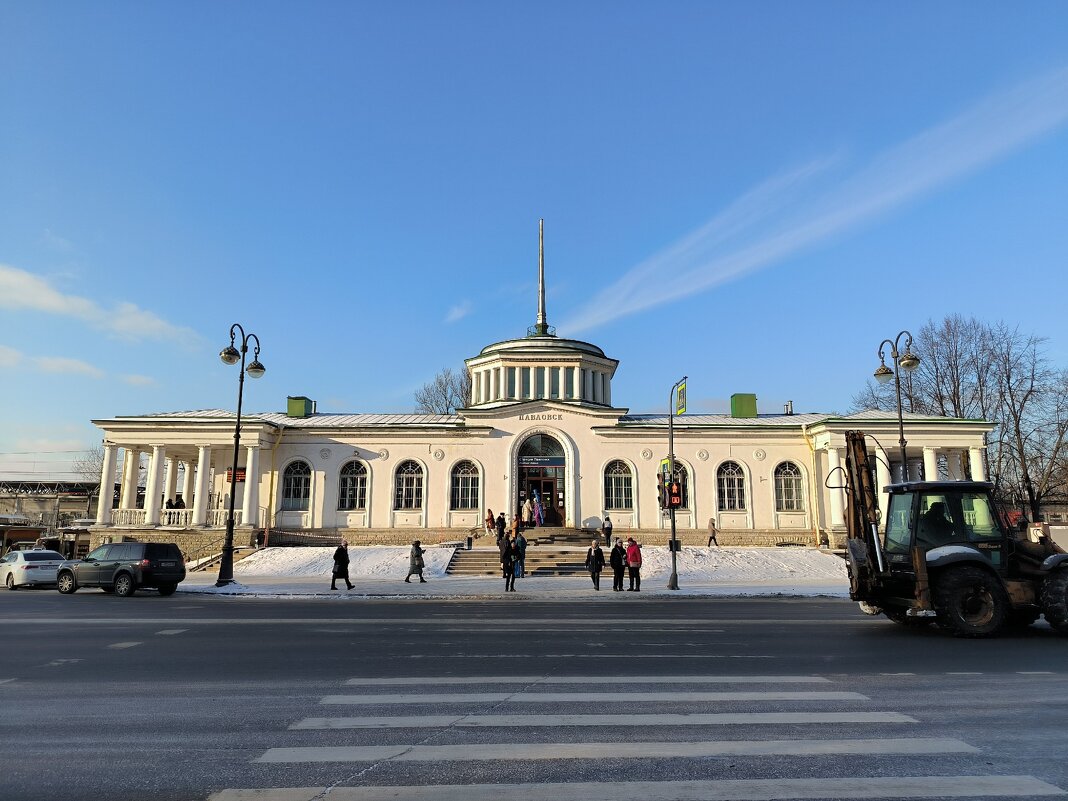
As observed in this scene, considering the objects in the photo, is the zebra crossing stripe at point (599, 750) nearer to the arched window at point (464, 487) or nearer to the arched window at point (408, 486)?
the arched window at point (464, 487)

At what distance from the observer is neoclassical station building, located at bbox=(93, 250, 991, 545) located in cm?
3416

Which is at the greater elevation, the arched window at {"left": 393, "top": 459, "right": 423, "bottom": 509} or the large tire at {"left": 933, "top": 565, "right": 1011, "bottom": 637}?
the arched window at {"left": 393, "top": 459, "right": 423, "bottom": 509}

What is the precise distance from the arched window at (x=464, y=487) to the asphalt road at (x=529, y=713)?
23264 mm

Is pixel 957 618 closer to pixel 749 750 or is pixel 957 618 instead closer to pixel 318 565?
pixel 749 750

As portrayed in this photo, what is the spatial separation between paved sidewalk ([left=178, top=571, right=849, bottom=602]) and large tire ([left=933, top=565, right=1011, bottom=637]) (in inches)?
370

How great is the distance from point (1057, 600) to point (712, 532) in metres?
22.6

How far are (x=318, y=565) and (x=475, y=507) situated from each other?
8.96 meters

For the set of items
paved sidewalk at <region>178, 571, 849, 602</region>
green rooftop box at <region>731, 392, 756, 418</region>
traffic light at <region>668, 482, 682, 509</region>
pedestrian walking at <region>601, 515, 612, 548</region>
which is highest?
green rooftop box at <region>731, 392, 756, 418</region>

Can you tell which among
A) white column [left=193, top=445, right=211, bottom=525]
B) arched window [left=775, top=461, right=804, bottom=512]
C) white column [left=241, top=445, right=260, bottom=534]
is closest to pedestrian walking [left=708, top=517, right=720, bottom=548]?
arched window [left=775, top=461, right=804, bottom=512]

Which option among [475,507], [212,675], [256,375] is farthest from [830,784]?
[475,507]

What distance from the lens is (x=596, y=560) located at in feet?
74.5

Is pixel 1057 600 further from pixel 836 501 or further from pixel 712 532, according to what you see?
pixel 836 501

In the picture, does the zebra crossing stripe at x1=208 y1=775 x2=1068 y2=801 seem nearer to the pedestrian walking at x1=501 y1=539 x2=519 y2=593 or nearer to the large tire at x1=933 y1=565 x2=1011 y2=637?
the large tire at x1=933 y1=565 x2=1011 y2=637

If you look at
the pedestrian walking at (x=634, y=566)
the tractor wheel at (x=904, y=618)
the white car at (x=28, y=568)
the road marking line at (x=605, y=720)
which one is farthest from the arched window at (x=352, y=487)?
the road marking line at (x=605, y=720)
